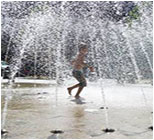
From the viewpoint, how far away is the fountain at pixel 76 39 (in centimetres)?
1909

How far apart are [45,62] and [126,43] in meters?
6.52

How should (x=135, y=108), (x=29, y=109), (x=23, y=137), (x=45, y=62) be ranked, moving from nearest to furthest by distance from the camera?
(x=23, y=137)
(x=29, y=109)
(x=135, y=108)
(x=45, y=62)

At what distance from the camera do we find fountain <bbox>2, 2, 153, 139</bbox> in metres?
19.1

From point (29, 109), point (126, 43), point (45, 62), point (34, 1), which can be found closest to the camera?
point (29, 109)

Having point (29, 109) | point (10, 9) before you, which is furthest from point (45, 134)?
point (10, 9)

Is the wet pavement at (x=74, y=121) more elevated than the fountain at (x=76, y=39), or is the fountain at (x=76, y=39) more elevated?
the fountain at (x=76, y=39)

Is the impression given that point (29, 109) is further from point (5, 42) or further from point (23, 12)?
point (5, 42)

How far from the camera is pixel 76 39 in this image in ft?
80.0

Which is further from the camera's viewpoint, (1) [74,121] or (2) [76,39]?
(2) [76,39]

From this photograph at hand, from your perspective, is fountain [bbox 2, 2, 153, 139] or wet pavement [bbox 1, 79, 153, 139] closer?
wet pavement [bbox 1, 79, 153, 139]

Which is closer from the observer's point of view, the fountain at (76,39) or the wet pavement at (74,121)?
the wet pavement at (74,121)

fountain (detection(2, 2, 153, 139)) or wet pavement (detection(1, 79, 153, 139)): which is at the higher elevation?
fountain (detection(2, 2, 153, 139))

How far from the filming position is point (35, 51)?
24.6 m

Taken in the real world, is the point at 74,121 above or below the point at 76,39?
below
